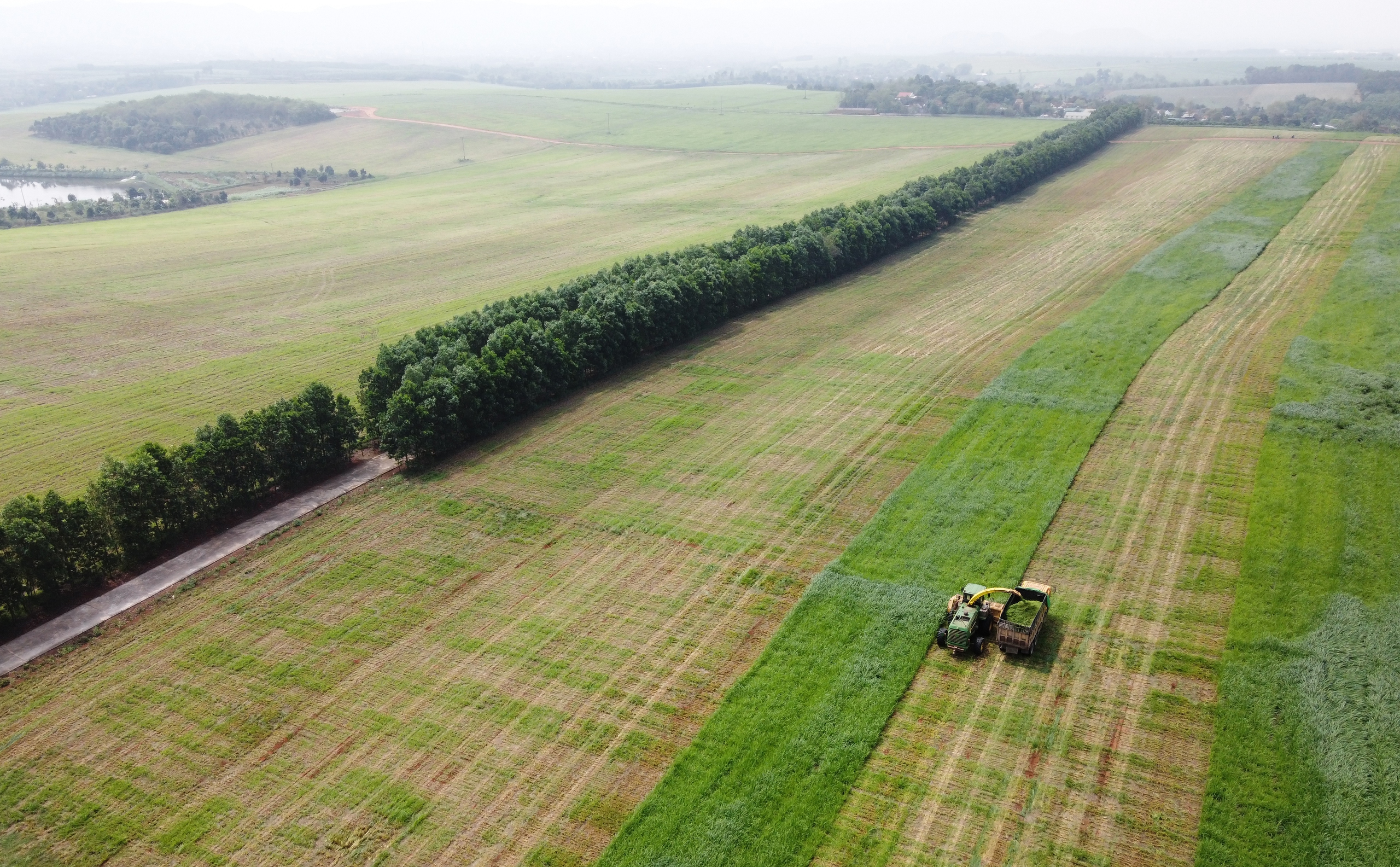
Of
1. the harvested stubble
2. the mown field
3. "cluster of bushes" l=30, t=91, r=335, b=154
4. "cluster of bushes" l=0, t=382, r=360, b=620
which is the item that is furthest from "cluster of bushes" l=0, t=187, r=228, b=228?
the harvested stubble

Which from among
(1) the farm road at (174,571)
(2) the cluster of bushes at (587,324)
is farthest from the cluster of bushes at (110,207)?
(1) the farm road at (174,571)

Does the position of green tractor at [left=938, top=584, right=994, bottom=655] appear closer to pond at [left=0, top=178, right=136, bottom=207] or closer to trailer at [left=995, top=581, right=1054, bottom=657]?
trailer at [left=995, top=581, right=1054, bottom=657]

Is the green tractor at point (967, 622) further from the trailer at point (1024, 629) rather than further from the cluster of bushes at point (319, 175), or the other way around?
the cluster of bushes at point (319, 175)

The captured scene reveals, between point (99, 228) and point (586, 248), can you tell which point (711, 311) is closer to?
point (586, 248)

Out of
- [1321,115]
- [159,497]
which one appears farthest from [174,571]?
[1321,115]

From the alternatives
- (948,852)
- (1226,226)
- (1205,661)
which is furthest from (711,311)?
(1226,226)

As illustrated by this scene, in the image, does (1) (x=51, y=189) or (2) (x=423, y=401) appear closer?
(2) (x=423, y=401)

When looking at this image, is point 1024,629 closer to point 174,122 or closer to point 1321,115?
point 1321,115
